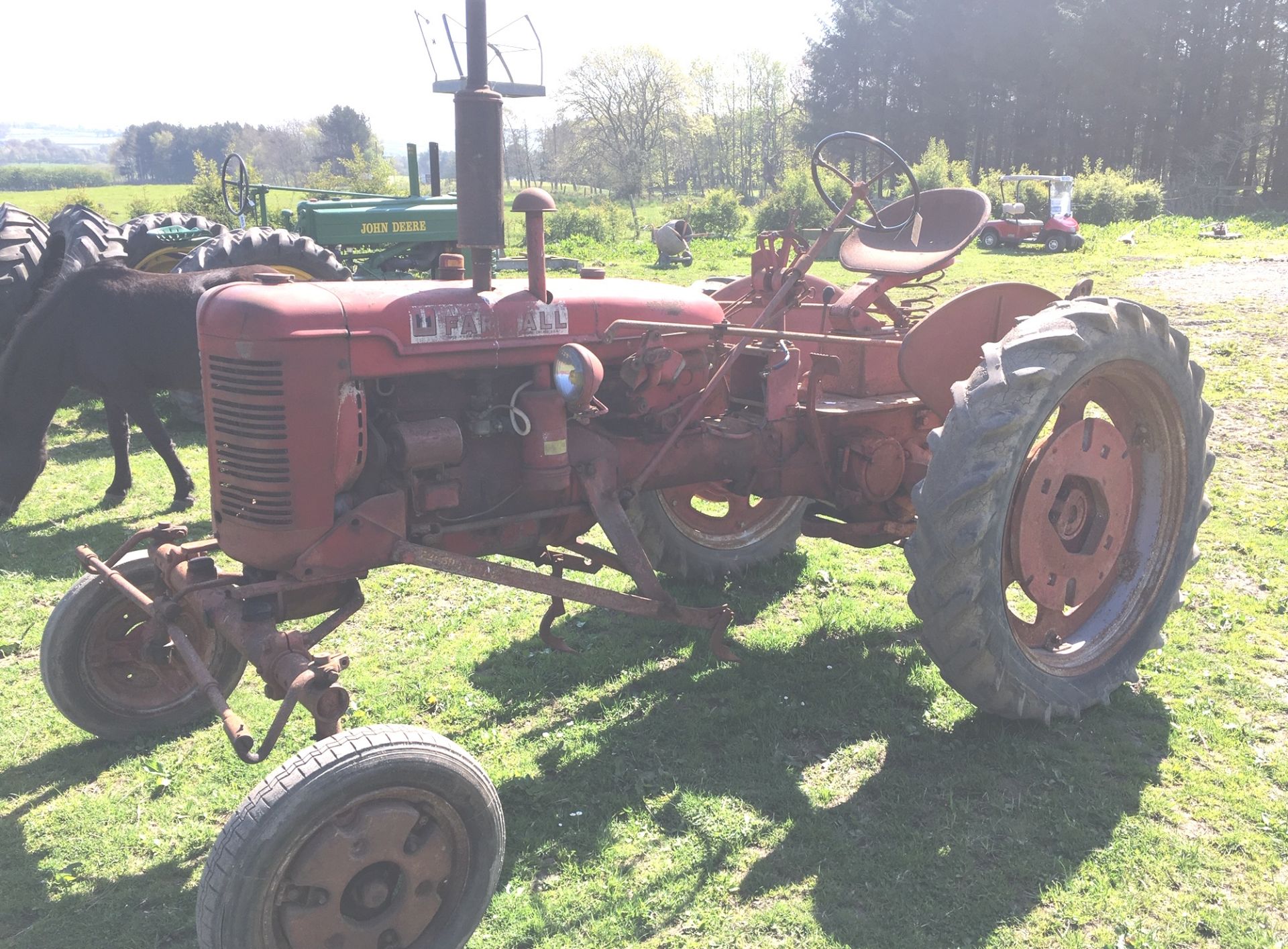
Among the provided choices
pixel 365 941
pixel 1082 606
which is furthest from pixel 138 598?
pixel 1082 606

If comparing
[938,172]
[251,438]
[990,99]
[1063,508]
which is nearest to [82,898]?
[251,438]

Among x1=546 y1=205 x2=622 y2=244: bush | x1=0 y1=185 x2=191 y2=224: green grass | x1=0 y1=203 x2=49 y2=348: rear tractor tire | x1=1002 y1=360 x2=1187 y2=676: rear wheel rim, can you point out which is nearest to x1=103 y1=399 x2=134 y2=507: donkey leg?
x1=0 y1=203 x2=49 y2=348: rear tractor tire

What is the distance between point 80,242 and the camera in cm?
729

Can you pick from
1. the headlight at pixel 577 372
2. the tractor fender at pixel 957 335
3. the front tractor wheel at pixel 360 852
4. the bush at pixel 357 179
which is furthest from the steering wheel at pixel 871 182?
the bush at pixel 357 179

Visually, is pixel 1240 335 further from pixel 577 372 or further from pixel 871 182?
pixel 577 372

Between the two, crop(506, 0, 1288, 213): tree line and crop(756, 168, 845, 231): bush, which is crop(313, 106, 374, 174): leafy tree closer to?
crop(506, 0, 1288, 213): tree line

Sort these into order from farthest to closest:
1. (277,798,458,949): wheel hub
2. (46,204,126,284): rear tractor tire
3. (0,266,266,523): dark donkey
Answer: (46,204,126,284): rear tractor tire, (0,266,266,523): dark donkey, (277,798,458,949): wheel hub

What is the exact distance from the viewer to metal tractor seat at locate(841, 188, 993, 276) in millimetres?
4180

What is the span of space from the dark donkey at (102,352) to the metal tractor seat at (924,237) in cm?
339

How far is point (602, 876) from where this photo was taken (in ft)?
9.52

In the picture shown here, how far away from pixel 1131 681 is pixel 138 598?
11.6ft

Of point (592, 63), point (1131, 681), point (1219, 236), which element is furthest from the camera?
point (592, 63)

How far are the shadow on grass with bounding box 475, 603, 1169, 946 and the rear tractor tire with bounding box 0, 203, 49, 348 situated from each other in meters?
5.43

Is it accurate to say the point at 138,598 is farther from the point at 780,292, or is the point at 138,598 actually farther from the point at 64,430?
the point at 64,430
